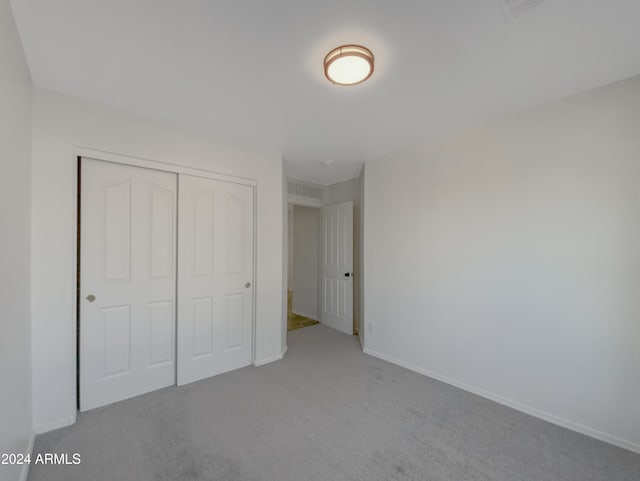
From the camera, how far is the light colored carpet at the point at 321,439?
160cm

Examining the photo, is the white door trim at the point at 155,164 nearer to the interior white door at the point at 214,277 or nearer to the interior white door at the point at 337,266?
the interior white door at the point at 214,277

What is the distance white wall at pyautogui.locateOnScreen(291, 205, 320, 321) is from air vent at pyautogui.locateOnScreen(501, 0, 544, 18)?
3672 millimetres

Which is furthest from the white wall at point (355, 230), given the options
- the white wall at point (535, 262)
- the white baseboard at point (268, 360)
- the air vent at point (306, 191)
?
the white baseboard at point (268, 360)

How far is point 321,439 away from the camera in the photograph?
6.14ft

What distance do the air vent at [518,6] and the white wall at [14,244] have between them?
7.25 ft

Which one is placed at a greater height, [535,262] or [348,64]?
[348,64]

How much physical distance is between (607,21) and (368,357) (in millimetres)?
3267

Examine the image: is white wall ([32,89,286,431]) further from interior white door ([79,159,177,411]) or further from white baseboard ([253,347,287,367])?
white baseboard ([253,347,287,367])

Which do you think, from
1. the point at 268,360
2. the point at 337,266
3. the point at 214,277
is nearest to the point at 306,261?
the point at 337,266

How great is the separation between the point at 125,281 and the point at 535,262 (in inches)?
132

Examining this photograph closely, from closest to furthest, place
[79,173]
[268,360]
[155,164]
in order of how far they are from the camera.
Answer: [79,173]
[155,164]
[268,360]

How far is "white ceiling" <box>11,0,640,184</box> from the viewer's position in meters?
1.30

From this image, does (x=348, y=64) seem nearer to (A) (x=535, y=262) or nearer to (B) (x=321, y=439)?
(A) (x=535, y=262)

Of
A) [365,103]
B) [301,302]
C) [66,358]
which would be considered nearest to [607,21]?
[365,103]
